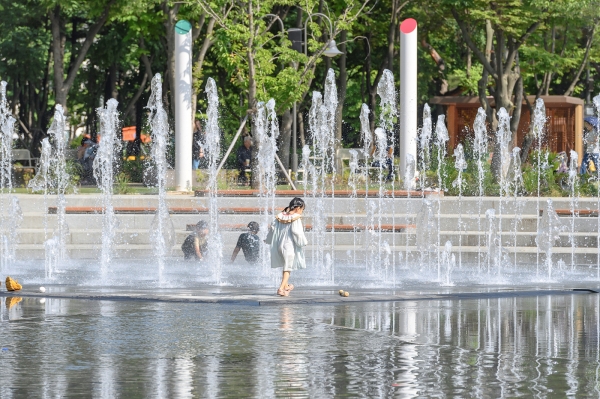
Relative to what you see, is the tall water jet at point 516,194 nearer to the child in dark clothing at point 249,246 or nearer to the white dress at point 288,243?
the child in dark clothing at point 249,246

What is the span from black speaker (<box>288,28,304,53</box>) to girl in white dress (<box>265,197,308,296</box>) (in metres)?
15.9

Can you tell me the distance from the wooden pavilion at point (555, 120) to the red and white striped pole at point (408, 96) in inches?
333

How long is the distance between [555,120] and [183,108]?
13.8 metres

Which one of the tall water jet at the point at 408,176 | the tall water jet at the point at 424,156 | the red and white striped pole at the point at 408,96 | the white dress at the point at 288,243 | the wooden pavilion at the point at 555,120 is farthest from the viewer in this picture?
the wooden pavilion at the point at 555,120

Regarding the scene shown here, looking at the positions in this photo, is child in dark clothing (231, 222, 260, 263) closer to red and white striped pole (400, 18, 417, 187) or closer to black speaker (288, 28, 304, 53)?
red and white striped pole (400, 18, 417, 187)

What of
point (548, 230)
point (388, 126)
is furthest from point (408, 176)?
point (388, 126)

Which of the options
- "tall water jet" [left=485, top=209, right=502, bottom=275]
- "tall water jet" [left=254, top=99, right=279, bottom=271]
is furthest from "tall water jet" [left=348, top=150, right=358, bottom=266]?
"tall water jet" [left=485, top=209, right=502, bottom=275]

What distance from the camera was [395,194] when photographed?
82.2 ft

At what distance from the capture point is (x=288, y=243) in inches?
632

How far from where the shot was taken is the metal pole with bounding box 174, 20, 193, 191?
94.4ft

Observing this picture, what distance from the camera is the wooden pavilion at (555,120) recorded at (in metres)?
38.2

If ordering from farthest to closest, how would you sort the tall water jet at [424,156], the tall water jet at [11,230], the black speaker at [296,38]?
the black speaker at [296,38], the tall water jet at [424,156], the tall water jet at [11,230]

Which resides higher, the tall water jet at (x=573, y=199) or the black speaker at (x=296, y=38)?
the black speaker at (x=296, y=38)

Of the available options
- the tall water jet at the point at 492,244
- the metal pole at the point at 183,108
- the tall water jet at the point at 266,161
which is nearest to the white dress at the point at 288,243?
the tall water jet at the point at 492,244
